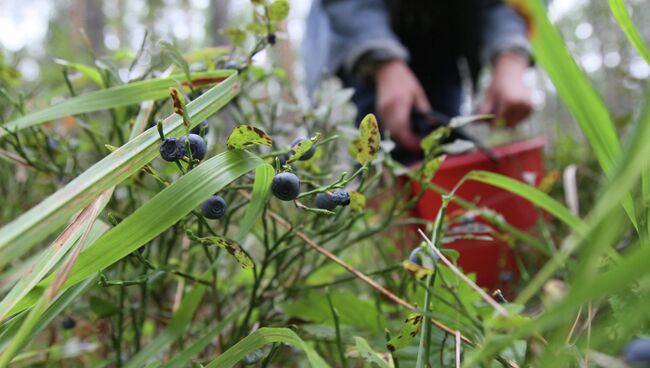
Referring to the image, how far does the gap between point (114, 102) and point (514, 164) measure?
992 millimetres

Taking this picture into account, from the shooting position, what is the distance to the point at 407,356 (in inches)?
21.2

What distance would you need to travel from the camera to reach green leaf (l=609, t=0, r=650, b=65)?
1.51 ft

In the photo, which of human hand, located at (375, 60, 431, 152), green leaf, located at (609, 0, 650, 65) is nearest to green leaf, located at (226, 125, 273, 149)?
green leaf, located at (609, 0, 650, 65)

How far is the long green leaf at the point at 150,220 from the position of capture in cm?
42

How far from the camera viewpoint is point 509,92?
1.56 m

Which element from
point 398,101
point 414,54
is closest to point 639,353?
point 398,101

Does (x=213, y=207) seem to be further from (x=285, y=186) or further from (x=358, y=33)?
(x=358, y=33)

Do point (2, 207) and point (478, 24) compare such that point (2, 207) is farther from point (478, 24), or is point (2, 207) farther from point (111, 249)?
point (478, 24)

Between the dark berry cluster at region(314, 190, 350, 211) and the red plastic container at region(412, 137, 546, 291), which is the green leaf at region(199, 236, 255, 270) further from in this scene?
the red plastic container at region(412, 137, 546, 291)

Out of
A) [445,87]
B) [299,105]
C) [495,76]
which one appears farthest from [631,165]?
[445,87]

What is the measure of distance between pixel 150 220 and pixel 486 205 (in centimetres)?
91

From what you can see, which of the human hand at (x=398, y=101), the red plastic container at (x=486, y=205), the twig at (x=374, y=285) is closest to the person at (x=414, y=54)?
the human hand at (x=398, y=101)

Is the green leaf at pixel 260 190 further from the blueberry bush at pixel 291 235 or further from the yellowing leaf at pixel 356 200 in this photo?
the yellowing leaf at pixel 356 200

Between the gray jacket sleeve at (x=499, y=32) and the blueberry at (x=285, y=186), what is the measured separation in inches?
58.5
